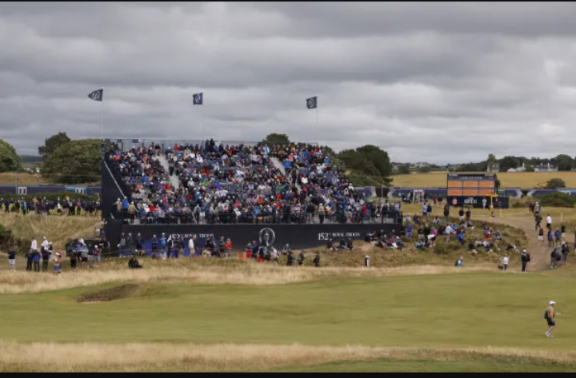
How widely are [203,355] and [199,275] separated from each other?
72.7 feet

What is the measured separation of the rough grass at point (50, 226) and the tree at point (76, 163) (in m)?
51.0

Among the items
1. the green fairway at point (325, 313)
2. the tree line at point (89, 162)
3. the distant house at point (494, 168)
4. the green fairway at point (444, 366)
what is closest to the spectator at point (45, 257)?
the green fairway at point (325, 313)

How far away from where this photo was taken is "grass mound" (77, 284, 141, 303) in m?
42.9

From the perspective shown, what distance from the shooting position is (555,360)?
85.1ft

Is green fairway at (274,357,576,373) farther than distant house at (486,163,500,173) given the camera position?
No

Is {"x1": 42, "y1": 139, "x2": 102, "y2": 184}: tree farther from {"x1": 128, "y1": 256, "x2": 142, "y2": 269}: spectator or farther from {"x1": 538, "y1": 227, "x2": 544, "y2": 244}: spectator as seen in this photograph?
{"x1": 538, "y1": 227, "x2": 544, "y2": 244}: spectator

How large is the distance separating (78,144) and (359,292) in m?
99.4

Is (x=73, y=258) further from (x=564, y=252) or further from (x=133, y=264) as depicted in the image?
(x=564, y=252)

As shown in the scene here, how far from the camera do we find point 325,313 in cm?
3812

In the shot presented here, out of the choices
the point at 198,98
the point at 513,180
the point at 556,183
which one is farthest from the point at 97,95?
the point at 513,180

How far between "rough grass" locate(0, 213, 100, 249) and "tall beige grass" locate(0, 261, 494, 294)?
66.8ft

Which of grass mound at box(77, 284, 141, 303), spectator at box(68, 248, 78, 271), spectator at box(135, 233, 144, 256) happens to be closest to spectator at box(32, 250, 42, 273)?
spectator at box(68, 248, 78, 271)

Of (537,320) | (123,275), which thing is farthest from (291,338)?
(123,275)

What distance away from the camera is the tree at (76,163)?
125 metres
